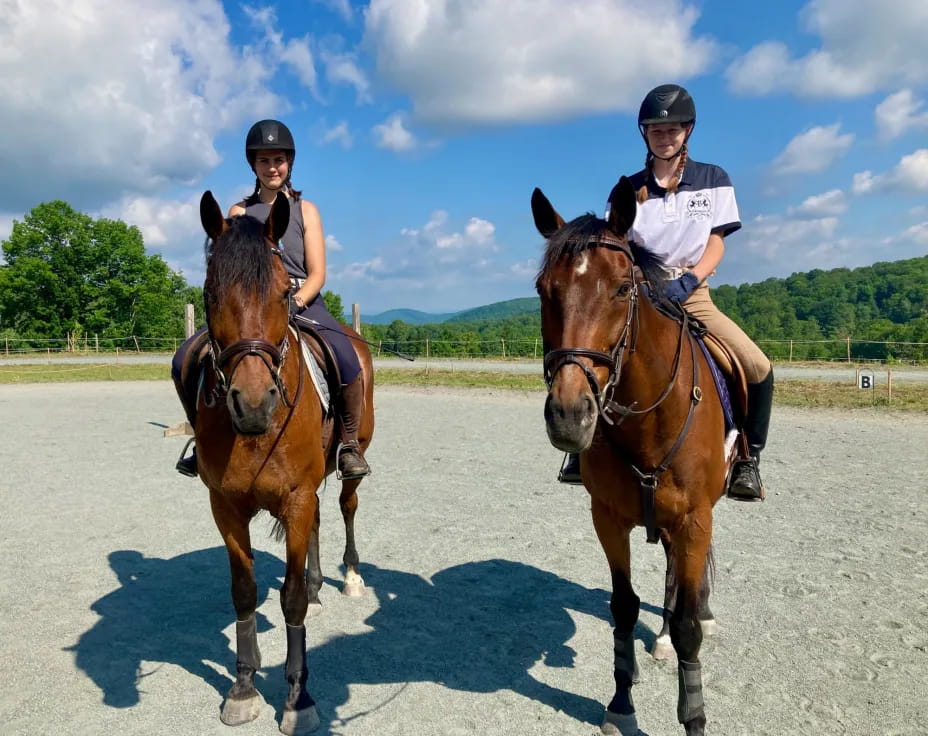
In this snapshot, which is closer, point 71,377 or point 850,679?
point 850,679

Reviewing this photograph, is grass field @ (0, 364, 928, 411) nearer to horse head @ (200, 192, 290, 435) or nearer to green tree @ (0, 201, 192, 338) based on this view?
horse head @ (200, 192, 290, 435)

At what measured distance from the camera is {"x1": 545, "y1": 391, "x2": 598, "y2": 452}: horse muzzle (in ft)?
7.20

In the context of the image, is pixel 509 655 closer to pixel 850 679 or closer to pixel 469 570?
pixel 469 570

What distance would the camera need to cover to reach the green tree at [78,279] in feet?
160

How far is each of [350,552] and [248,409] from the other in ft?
9.00

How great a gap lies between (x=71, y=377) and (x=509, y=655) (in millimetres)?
26716

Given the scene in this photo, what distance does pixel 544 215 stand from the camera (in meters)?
2.79

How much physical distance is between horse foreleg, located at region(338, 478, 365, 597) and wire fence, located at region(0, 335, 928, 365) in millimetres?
24691

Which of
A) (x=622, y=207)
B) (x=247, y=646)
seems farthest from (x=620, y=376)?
(x=247, y=646)

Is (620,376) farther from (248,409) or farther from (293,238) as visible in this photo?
(293,238)

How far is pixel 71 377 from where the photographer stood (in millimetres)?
25219

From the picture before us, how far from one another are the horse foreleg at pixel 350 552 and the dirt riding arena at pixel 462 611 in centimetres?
12

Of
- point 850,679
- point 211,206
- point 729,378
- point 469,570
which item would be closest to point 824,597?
point 850,679

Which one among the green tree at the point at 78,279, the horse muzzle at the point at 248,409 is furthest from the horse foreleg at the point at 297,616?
the green tree at the point at 78,279
